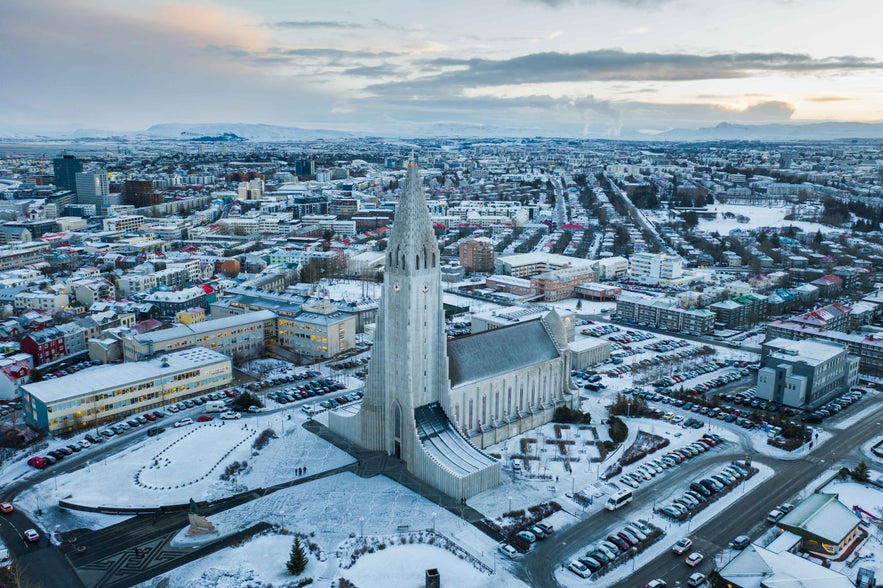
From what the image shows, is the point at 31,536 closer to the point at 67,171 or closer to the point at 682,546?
the point at 682,546

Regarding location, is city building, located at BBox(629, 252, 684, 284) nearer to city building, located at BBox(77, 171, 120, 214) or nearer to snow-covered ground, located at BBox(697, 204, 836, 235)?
snow-covered ground, located at BBox(697, 204, 836, 235)

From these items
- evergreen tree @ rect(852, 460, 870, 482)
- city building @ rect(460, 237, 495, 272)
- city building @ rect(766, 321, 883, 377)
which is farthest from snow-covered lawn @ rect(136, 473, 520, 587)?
city building @ rect(460, 237, 495, 272)

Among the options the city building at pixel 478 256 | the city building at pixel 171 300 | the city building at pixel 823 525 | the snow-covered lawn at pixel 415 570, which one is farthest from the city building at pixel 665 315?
the city building at pixel 171 300

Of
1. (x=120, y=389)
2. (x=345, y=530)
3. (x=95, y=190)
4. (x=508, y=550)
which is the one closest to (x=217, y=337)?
(x=120, y=389)

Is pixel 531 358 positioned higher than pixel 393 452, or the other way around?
pixel 531 358

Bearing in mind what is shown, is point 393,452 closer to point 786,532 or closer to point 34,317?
point 786,532

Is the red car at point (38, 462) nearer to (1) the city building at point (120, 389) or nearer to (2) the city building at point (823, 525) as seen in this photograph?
(1) the city building at point (120, 389)

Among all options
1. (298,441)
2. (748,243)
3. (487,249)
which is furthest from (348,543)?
(748,243)
